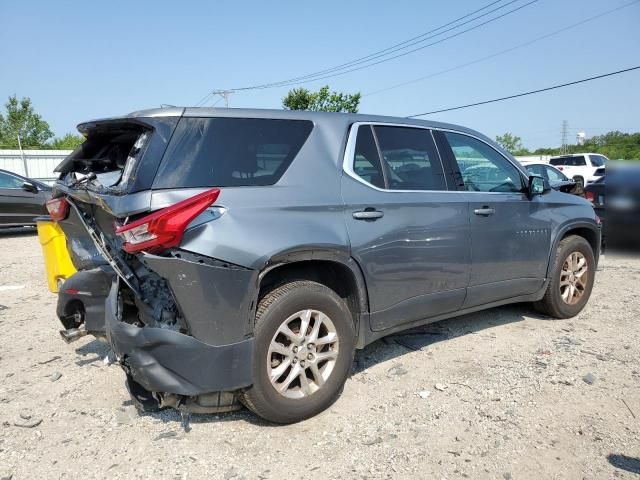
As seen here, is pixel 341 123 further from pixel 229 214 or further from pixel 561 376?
pixel 561 376

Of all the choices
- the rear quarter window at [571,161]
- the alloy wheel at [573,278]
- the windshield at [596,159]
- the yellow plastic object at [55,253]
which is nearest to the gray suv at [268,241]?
the alloy wheel at [573,278]

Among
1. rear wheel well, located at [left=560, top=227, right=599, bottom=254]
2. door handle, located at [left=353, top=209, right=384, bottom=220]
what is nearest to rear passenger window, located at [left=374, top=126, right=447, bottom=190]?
door handle, located at [left=353, top=209, right=384, bottom=220]

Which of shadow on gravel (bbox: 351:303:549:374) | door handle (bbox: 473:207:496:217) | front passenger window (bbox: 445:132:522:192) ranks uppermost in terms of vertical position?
front passenger window (bbox: 445:132:522:192)

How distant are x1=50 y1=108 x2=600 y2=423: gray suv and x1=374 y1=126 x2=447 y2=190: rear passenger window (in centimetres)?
1

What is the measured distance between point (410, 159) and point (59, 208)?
8.72 ft

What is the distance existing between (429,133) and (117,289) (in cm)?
262

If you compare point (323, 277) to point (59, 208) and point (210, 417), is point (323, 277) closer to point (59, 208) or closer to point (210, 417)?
point (210, 417)

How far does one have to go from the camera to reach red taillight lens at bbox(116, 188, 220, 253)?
2592 millimetres

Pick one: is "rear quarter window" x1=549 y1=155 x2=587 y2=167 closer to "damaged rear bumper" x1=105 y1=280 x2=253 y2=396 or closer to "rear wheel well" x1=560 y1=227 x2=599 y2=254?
"rear wheel well" x1=560 y1=227 x2=599 y2=254

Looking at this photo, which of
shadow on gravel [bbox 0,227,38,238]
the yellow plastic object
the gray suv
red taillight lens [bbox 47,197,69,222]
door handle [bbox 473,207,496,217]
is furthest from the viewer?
shadow on gravel [bbox 0,227,38,238]

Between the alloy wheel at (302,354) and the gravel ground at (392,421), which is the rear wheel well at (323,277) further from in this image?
the gravel ground at (392,421)

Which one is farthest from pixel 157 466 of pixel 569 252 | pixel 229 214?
pixel 569 252

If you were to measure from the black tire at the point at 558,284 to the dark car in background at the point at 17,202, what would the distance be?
11.1 m

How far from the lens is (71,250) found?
400 cm
